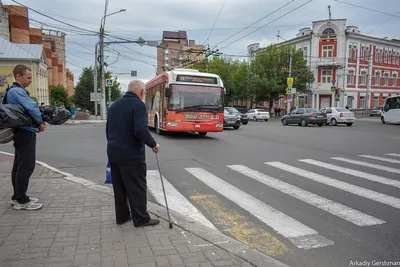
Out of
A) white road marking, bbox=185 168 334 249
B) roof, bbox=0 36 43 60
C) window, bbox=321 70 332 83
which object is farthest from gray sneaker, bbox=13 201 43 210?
Result: window, bbox=321 70 332 83

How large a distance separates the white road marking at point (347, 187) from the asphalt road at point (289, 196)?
2cm

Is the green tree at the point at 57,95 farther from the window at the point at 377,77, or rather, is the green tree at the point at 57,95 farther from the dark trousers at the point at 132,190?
the dark trousers at the point at 132,190

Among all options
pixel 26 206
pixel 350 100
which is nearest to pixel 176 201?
pixel 26 206

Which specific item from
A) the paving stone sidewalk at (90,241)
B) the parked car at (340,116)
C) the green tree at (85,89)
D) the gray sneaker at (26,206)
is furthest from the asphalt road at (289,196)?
the green tree at (85,89)

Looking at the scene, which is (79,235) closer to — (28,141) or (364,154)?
(28,141)

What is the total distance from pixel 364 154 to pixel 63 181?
30.3 feet

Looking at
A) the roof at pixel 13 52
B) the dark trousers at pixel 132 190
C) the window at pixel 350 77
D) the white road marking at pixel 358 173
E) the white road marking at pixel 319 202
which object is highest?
the roof at pixel 13 52

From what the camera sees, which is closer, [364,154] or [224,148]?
[364,154]

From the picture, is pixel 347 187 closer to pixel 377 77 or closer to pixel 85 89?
pixel 377 77

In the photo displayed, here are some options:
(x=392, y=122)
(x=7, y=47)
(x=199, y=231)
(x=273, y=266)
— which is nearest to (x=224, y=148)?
(x=199, y=231)

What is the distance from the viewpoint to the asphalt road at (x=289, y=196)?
153 inches

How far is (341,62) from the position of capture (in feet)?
158

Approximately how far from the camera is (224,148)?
39.3 ft

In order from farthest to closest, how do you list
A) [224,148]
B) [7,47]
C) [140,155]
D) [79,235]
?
1. [7,47]
2. [224,148]
3. [140,155]
4. [79,235]
